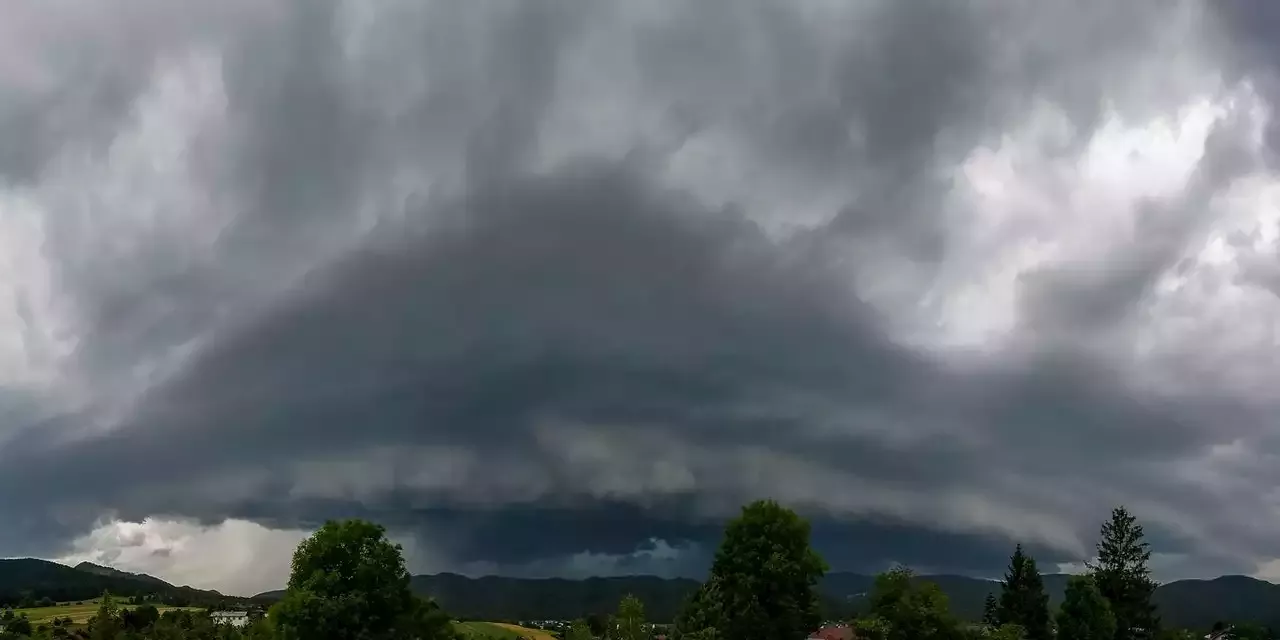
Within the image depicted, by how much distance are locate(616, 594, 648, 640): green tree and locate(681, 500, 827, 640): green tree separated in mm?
25940

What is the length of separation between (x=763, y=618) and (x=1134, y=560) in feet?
318

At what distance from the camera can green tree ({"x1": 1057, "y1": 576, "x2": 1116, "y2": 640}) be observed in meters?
103

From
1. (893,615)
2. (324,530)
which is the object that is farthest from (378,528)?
(893,615)

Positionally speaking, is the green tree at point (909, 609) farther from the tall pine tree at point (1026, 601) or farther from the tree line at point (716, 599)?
the tall pine tree at point (1026, 601)

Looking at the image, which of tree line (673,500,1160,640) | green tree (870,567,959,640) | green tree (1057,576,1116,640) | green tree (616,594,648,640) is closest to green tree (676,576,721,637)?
tree line (673,500,1160,640)

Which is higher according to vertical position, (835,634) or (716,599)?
(716,599)

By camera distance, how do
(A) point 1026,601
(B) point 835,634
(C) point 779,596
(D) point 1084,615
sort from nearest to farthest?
(C) point 779,596
(D) point 1084,615
(A) point 1026,601
(B) point 835,634

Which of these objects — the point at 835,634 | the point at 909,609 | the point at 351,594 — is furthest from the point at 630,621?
the point at 835,634

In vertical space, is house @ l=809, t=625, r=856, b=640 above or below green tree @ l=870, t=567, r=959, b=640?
below

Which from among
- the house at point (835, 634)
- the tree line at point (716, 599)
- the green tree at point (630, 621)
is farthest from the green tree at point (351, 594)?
the house at point (835, 634)

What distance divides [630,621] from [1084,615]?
55097 millimetres

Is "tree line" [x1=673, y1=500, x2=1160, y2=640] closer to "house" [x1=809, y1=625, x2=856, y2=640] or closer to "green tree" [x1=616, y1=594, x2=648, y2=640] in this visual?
"green tree" [x1=616, y1=594, x2=648, y2=640]

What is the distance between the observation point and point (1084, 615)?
104000 mm

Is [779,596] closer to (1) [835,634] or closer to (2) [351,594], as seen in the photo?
(2) [351,594]
